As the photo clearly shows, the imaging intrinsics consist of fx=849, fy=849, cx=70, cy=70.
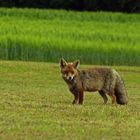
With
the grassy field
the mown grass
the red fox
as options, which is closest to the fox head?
the red fox

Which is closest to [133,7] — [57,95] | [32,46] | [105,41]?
[105,41]

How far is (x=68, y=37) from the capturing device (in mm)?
39125

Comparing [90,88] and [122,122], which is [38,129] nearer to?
[122,122]

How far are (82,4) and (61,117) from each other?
48221 millimetres

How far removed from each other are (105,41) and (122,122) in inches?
987

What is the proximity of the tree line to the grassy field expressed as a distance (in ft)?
125

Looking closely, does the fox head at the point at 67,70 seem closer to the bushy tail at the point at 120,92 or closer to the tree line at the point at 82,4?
the bushy tail at the point at 120,92

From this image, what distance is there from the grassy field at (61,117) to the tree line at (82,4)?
38.1m

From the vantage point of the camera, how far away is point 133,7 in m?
61.2

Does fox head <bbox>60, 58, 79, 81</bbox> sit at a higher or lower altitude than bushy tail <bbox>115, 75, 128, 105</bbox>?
higher

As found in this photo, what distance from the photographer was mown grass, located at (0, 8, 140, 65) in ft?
116

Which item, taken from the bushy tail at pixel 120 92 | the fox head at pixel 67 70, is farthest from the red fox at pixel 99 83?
the fox head at pixel 67 70

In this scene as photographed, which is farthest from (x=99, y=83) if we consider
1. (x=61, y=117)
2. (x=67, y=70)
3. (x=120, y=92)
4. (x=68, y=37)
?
(x=68, y=37)

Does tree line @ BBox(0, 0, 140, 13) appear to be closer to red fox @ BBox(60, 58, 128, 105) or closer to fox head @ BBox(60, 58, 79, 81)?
red fox @ BBox(60, 58, 128, 105)
